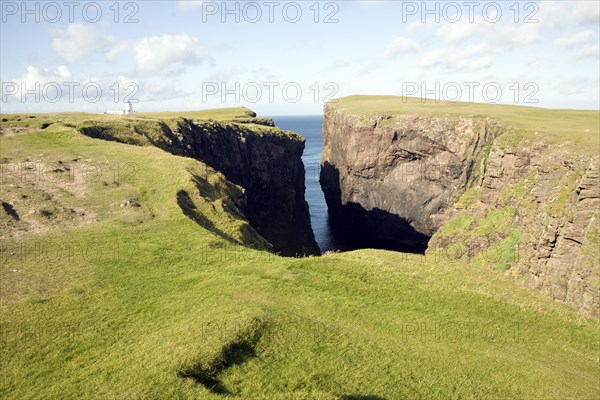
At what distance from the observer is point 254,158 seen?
79938mm

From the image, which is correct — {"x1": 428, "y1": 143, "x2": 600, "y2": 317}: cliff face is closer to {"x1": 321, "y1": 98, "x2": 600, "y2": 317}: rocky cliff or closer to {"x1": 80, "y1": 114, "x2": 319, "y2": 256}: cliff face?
{"x1": 321, "y1": 98, "x2": 600, "y2": 317}: rocky cliff

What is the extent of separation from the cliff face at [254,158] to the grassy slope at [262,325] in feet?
88.0

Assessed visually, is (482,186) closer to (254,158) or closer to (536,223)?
(536,223)

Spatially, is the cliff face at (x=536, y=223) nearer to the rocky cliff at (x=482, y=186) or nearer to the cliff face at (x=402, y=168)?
the rocky cliff at (x=482, y=186)

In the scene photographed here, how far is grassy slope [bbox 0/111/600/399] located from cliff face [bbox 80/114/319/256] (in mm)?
26818

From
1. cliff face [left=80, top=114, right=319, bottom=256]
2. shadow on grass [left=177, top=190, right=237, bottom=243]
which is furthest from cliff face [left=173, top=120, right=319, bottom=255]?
shadow on grass [left=177, top=190, right=237, bottom=243]

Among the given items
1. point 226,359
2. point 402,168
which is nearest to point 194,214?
point 226,359

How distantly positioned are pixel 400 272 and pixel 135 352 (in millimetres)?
16109

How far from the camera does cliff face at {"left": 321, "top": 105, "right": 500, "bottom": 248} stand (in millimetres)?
79625

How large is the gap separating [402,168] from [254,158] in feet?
101

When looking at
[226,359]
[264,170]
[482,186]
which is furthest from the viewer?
[264,170]

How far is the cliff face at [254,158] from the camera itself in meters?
56.2

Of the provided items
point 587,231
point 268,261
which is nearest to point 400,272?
point 268,261

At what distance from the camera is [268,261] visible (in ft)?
85.4
